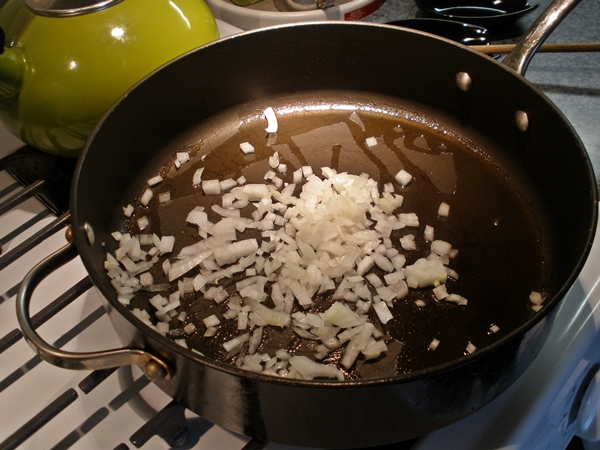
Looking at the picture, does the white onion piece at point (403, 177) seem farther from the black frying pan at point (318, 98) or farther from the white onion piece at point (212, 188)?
the white onion piece at point (212, 188)

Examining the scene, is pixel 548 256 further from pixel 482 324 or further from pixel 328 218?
pixel 328 218

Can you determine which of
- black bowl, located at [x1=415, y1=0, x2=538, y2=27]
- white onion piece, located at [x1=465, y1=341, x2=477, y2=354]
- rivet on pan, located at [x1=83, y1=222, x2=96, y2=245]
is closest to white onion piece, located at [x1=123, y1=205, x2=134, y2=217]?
rivet on pan, located at [x1=83, y1=222, x2=96, y2=245]

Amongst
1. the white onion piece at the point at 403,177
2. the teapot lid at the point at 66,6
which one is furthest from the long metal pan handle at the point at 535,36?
the teapot lid at the point at 66,6

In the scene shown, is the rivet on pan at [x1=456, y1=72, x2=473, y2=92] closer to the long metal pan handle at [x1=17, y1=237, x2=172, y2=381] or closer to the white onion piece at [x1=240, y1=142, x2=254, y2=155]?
the white onion piece at [x1=240, y1=142, x2=254, y2=155]

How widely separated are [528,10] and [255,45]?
735 mm

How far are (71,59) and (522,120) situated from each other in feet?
2.73

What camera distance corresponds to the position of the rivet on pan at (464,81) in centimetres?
100

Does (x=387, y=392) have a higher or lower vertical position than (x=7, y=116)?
lower

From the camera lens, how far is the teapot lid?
898 mm

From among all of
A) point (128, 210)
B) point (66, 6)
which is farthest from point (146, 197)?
point (66, 6)

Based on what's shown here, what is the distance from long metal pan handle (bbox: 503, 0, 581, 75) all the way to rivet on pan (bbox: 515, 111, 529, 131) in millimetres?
74

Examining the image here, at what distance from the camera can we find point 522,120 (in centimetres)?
93

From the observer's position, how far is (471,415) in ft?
2.08

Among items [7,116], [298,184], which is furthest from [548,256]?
[7,116]
